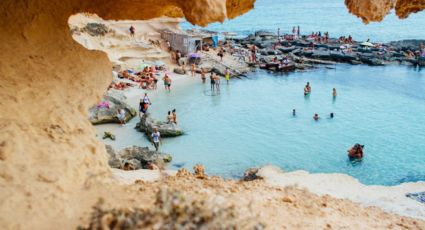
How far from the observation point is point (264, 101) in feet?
101

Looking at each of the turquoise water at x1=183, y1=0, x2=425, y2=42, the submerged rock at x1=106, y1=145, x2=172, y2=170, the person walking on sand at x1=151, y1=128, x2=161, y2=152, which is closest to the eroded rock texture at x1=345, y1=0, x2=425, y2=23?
the submerged rock at x1=106, y1=145, x2=172, y2=170

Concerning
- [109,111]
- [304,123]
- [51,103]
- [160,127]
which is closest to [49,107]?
[51,103]

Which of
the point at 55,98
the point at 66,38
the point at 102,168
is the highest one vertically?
the point at 66,38

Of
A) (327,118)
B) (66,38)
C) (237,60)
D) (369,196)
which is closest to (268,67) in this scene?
(237,60)

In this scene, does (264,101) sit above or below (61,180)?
below

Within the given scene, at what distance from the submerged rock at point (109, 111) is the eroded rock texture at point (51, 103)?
14.3 meters

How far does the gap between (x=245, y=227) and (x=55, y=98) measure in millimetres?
4462

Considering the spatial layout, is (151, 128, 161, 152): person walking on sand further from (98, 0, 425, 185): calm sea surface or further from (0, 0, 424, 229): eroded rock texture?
(0, 0, 424, 229): eroded rock texture

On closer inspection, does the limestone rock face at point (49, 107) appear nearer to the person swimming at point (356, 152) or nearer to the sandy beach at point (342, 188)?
the sandy beach at point (342, 188)

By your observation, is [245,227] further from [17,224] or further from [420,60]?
[420,60]

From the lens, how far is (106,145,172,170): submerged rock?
51.6 ft

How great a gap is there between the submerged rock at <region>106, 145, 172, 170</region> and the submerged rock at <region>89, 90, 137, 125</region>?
5849mm

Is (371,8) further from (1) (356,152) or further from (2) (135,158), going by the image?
(1) (356,152)

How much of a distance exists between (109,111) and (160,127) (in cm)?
374
